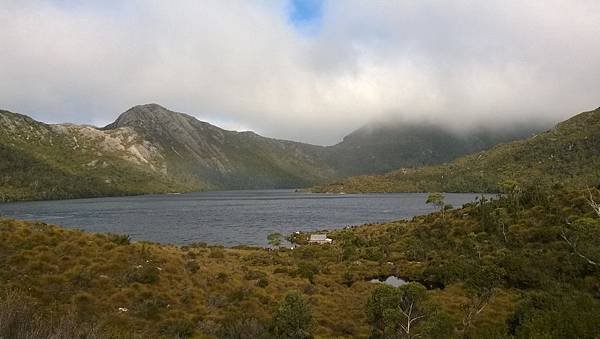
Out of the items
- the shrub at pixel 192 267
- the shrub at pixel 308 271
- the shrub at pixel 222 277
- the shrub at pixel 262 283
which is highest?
the shrub at pixel 192 267

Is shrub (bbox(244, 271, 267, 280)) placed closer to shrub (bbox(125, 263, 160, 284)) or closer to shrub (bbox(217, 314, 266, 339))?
shrub (bbox(125, 263, 160, 284))

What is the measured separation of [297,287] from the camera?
4600 centimetres

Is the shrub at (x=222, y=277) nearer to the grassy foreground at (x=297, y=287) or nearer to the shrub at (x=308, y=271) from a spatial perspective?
the grassy foreground at (x=297, y=287)

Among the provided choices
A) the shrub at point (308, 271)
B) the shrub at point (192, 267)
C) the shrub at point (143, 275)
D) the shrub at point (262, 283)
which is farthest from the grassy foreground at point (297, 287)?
the shrub at point (262, 283)

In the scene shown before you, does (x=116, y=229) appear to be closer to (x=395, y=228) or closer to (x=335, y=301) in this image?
(x=395, y=228)

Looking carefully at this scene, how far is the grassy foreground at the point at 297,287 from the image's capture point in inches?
938

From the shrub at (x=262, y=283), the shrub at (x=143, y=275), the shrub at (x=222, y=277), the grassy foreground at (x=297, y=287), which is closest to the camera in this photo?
the grassy foreground at (x=297, y=287)

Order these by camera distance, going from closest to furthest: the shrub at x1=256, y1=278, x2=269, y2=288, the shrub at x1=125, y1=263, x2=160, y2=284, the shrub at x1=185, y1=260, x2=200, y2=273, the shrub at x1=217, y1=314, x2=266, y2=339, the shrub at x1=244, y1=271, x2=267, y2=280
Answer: the shrub at x1=217, y1=314, x2=266, y2=339
the shrub at x1=125, y1=263, x2=160, y2=284
the shrub at x1=185, y1=260, x2=200, y2=273
the shrub at x1=256, y1=278, x2=269, y2=288
the shrub at x1=244, y1=271, x2=267, y2=280

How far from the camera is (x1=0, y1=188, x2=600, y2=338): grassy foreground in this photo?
23828 millimetres

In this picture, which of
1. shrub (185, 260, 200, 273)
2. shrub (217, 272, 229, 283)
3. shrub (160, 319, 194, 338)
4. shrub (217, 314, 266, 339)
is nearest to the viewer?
shrub (217, 314, 266, 339)

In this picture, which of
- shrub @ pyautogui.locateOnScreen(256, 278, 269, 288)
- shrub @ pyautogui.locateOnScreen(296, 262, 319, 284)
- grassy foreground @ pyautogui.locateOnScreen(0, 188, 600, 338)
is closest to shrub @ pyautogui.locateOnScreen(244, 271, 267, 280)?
grassy foreground @ pyautogui.locateOnScreen(0, 188, 600, 338)

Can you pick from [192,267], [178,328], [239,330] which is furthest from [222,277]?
[239,330]

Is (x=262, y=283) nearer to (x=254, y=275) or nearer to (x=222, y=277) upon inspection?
(x=254, y=275)

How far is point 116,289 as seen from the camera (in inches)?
1305
